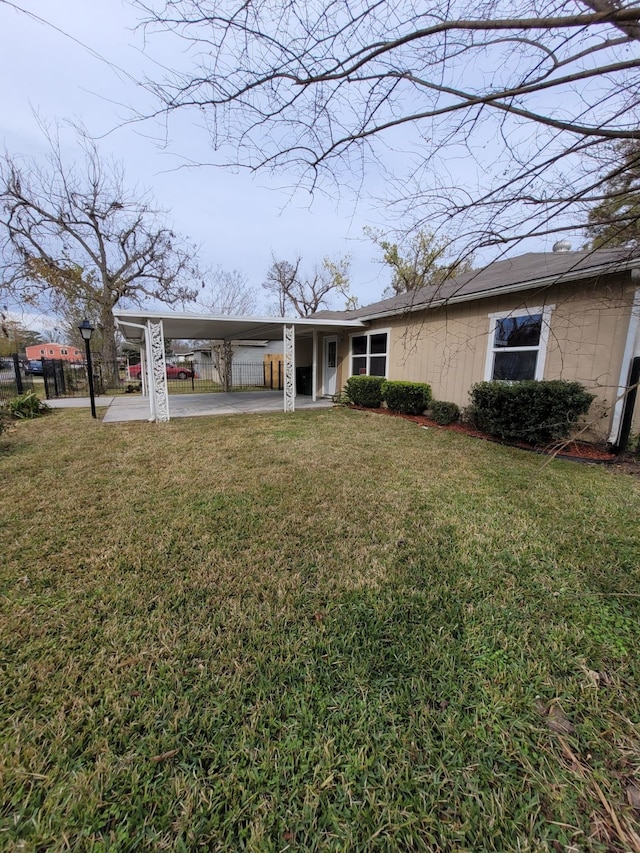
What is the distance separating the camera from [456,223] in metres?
2.65

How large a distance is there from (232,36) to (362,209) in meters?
1.32

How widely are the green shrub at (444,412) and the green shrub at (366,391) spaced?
204 centimetres

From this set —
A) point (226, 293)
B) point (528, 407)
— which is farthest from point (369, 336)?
point (226, 293)

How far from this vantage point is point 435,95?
7.80 ft

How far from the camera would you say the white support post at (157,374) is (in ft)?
26.6

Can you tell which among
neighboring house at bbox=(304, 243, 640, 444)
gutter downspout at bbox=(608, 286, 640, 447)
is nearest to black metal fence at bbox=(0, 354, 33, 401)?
neighboring house at bbox=(304, 243, 640, 444)

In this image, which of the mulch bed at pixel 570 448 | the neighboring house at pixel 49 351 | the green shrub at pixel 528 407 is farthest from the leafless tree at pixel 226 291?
the neighboring house at pixel 49 351

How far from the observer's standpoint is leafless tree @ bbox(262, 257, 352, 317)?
2827 centimetres

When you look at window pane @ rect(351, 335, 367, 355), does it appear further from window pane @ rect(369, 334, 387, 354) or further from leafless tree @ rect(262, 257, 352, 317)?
leafless tree @ rect(262, 257, 352, 317)

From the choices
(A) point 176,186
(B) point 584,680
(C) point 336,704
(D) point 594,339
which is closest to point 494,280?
(D) point 594,339

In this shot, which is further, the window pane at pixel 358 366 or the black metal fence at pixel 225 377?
the black metal fence at pixel 225 377

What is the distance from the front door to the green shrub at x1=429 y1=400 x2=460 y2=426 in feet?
17.3

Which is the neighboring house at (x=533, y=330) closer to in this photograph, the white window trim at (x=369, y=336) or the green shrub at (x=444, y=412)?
the white window trim at (x=369, y=336)

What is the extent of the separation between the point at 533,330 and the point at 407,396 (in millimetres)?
3010
